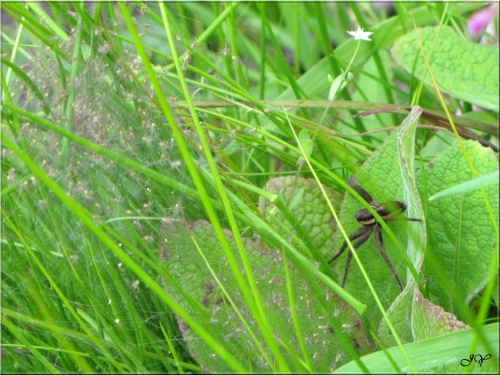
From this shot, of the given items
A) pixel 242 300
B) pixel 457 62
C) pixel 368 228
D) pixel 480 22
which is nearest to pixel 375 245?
pixel 368 228

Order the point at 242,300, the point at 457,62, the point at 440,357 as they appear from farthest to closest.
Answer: the point at 457,62, the point at 242,300, the point at 440,357

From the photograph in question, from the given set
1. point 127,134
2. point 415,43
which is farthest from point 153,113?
point 415,43

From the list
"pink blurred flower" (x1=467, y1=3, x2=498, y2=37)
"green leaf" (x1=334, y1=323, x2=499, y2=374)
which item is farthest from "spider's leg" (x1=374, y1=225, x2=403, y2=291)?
"pink blurred flower" (x1=467, y1=3, x2=498, y2=37)

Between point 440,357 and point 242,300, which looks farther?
point 242,300

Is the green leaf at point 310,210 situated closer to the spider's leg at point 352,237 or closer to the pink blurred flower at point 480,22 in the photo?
→ the spider's leg at point 352,237

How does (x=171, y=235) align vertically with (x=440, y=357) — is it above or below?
above

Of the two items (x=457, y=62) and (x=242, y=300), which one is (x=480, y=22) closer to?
(x=457, y=62)
